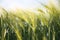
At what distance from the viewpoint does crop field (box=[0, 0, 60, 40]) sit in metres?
2.24

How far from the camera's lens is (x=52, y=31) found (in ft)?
8.00

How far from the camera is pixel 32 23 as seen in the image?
2227 millimetres

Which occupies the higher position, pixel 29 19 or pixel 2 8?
pixel 2 8

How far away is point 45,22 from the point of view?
7.42 feet

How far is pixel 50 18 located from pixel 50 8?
167mm

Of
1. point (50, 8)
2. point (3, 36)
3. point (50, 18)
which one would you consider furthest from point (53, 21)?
point (3, 36)

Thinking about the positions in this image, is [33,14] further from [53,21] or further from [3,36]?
[3,36]

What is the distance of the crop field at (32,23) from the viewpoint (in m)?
2.24

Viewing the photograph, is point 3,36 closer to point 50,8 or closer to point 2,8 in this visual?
point 2,8

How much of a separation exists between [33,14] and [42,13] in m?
0.11

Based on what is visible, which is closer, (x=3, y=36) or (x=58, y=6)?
(x=58, y=6)

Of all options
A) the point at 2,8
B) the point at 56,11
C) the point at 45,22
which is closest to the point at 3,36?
the point at 2,8

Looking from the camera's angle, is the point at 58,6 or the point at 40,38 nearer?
the point at 58,6

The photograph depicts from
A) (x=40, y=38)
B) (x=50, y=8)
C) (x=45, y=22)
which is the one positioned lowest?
(x=40, y=38)
